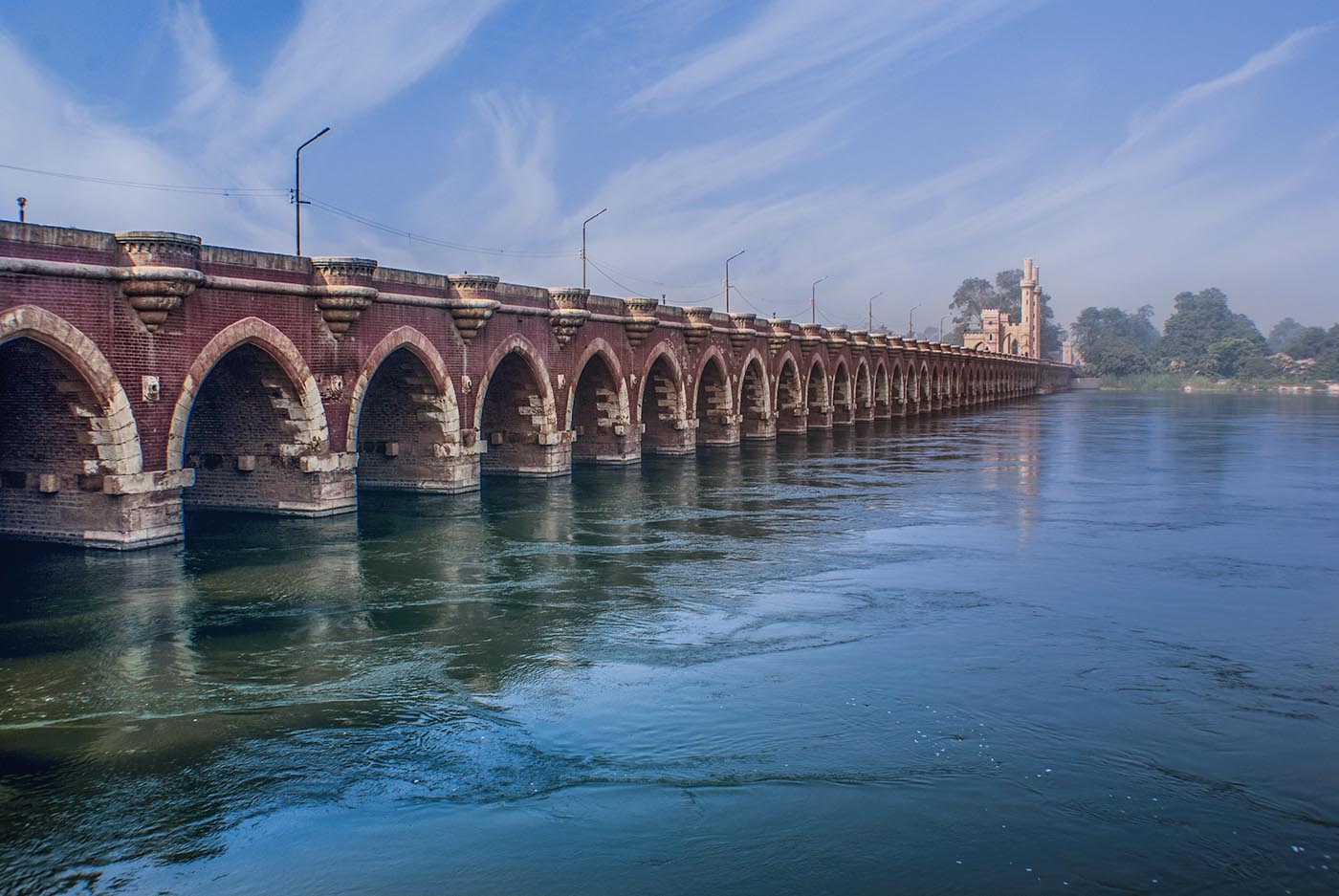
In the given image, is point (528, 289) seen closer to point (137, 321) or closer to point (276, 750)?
point (137, 321)

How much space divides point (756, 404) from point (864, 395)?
57.8 ft

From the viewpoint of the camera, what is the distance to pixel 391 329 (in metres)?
23.0

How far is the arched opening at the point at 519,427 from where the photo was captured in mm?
29009

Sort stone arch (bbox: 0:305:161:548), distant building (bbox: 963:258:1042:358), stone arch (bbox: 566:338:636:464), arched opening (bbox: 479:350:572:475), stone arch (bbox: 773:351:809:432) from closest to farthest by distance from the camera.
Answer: stone arch (bbox: 0:305:161:548), arched opening (bbox: 479:350:572:475), stone arch (bbox: 566:338:636:464), stone arch (bbox: 773:351:809:432), distant building (bbox: 963:258:1042:358)

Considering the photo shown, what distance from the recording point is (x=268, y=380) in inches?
816

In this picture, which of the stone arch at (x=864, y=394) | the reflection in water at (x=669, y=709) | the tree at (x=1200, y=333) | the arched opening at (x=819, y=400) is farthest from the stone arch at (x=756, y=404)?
the tree at (x=1200, y=333)

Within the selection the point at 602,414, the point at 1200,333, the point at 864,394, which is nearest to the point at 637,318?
the point at 602,414

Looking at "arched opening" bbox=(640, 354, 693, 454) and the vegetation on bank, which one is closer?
"arched opening" bbox=(640, 354, 693, 454)

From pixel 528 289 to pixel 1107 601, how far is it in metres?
17.3

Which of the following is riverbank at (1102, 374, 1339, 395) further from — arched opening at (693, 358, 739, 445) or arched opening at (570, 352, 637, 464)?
arched opening at (570, 352, 637, 464)

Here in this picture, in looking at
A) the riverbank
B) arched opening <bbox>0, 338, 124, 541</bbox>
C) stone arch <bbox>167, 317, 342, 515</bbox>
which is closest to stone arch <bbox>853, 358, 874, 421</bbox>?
stone arch <bbox>167, 317, 342, 515</bbox>

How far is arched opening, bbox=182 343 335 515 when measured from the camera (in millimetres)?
20844

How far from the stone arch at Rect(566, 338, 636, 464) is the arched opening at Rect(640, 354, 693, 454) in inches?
146

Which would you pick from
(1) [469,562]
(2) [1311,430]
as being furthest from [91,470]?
(2) [1311,430]
